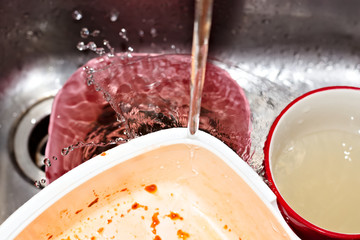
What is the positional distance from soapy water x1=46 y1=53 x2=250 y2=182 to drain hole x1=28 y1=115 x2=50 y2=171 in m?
0.11

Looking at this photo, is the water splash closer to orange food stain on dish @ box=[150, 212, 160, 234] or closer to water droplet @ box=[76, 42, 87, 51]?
water droplet @ box=[76, 42, 87, 51]

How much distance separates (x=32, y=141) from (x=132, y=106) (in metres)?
0.22

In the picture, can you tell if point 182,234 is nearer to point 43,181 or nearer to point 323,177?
point 323,177

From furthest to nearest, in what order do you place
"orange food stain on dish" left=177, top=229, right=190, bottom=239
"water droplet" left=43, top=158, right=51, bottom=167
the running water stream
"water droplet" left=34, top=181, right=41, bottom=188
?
"water droplet" left=34, top=181, right=41, bottom=188
"water droplet" left=43, top=158, right=51, bottom=167
"orange food stain on dish" left=177, top=229, right=190, bottom=239
the running water stream

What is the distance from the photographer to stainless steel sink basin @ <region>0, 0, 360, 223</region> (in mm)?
732

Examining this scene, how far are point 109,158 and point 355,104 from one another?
32cm

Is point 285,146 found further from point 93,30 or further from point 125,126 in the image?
point 93,30

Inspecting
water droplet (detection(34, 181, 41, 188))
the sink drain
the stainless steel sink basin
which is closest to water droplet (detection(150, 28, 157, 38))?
the stainless steel sink basin

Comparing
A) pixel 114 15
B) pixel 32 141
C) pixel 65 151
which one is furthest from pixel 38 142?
pixel 114 15

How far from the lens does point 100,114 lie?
0.68m

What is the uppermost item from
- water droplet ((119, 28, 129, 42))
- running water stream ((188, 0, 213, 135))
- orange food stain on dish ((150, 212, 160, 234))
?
running water stream ((188, 0, 213, 135))

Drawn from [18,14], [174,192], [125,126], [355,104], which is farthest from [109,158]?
[18,14]

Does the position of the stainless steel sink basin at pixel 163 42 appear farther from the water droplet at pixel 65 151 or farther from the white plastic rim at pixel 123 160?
the white plastic rim at pixel 123 160

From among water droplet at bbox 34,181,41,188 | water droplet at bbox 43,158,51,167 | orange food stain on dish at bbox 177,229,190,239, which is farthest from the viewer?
water droplet at bbox 34,181,41,188
